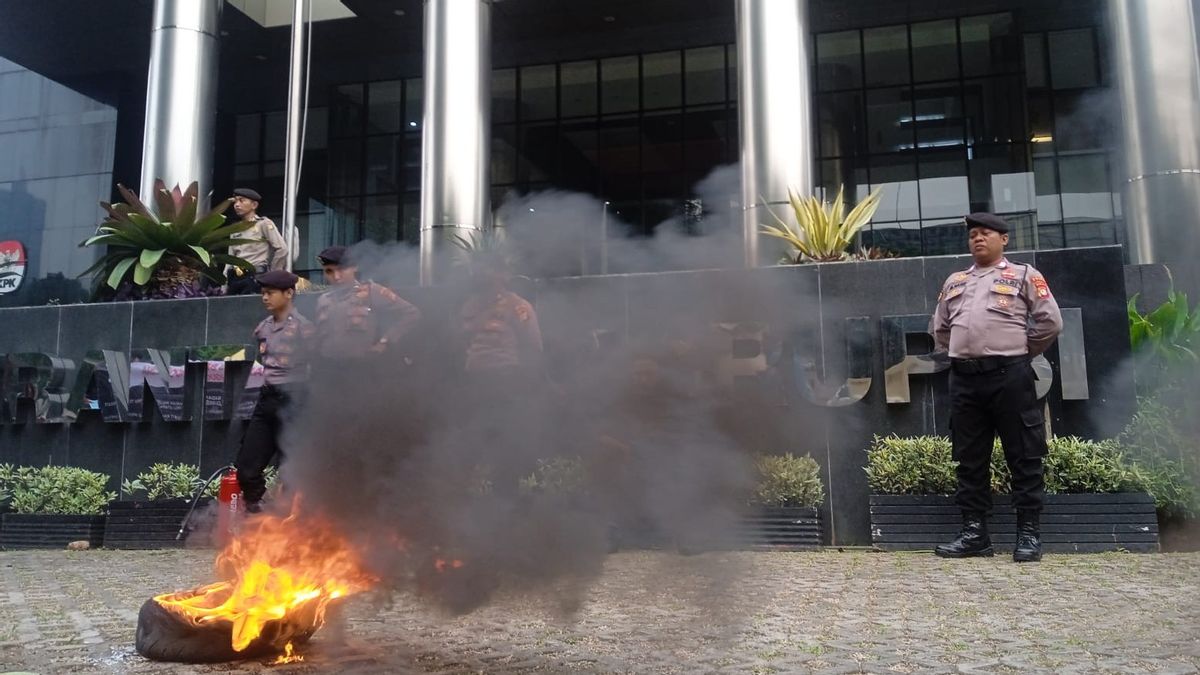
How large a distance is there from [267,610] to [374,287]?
1.46m

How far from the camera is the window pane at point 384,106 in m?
21.2

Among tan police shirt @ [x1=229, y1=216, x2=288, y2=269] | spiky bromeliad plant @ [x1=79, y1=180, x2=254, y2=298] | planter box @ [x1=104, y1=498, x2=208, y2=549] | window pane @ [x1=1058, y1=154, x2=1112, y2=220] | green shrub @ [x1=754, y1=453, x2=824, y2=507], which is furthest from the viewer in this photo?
window pane @ [x1=1058, y1=154, x2=1112, y2=220]

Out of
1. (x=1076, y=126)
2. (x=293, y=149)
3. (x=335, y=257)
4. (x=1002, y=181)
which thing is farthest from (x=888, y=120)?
(x=335, y=257)

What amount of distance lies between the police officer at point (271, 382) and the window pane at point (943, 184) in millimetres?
14396

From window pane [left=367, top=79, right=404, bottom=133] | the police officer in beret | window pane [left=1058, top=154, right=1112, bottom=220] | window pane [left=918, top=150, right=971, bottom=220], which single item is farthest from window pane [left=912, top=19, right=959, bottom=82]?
the police officer in beret

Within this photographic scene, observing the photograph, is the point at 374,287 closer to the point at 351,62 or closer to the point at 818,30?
the point at 818,30

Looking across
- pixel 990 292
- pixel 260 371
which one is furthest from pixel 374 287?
pixel 990 292

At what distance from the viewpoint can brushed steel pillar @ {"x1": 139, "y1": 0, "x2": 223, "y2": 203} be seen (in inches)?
516

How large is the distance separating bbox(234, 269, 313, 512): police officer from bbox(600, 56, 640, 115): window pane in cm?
1417

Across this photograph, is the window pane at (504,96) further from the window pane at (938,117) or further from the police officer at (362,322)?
the police officer at (362,322)

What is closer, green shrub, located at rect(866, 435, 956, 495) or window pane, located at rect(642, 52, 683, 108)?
green shrub, located at rect(866, 435, 956, 495)

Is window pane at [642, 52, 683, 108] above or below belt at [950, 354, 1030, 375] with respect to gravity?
above

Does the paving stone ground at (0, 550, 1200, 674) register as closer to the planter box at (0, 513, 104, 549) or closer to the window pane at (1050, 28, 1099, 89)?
the planter box at (0, 513, 104, 549)

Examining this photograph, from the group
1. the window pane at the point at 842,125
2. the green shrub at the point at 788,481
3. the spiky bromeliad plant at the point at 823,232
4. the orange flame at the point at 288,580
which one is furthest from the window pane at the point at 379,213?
the orange flame at the point at 288,580
